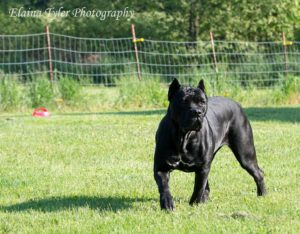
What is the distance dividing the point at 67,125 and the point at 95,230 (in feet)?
28.7

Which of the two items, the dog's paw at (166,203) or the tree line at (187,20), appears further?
the tree line at (187,20)

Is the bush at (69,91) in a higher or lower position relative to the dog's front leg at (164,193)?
higher

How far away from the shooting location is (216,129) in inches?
297

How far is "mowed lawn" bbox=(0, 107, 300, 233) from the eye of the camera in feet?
20.9

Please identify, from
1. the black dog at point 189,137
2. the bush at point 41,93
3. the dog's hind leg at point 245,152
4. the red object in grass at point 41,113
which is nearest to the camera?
the black dog at point 189,137

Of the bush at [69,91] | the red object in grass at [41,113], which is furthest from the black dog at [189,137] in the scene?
the bush at [69,91]

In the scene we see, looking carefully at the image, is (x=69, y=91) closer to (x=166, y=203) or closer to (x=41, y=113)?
(x=41, y=113)

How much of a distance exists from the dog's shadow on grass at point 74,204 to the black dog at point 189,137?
1.88 feet

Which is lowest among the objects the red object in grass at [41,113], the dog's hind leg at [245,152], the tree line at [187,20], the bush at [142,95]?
the dog's hind leg at [245,152]

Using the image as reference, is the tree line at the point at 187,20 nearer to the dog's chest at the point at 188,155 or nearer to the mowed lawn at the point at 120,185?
the mowed lawn at the point at 120,185

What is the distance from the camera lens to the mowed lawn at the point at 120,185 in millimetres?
6379

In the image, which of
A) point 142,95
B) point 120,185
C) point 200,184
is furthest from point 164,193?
point 142,95

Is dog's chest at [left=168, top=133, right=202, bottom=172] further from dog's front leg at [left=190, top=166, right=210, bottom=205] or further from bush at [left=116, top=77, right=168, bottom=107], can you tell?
bush at [left=116, top=77, right=168, bottom=107]

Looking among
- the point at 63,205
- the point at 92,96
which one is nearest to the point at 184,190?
the point at 63,205
